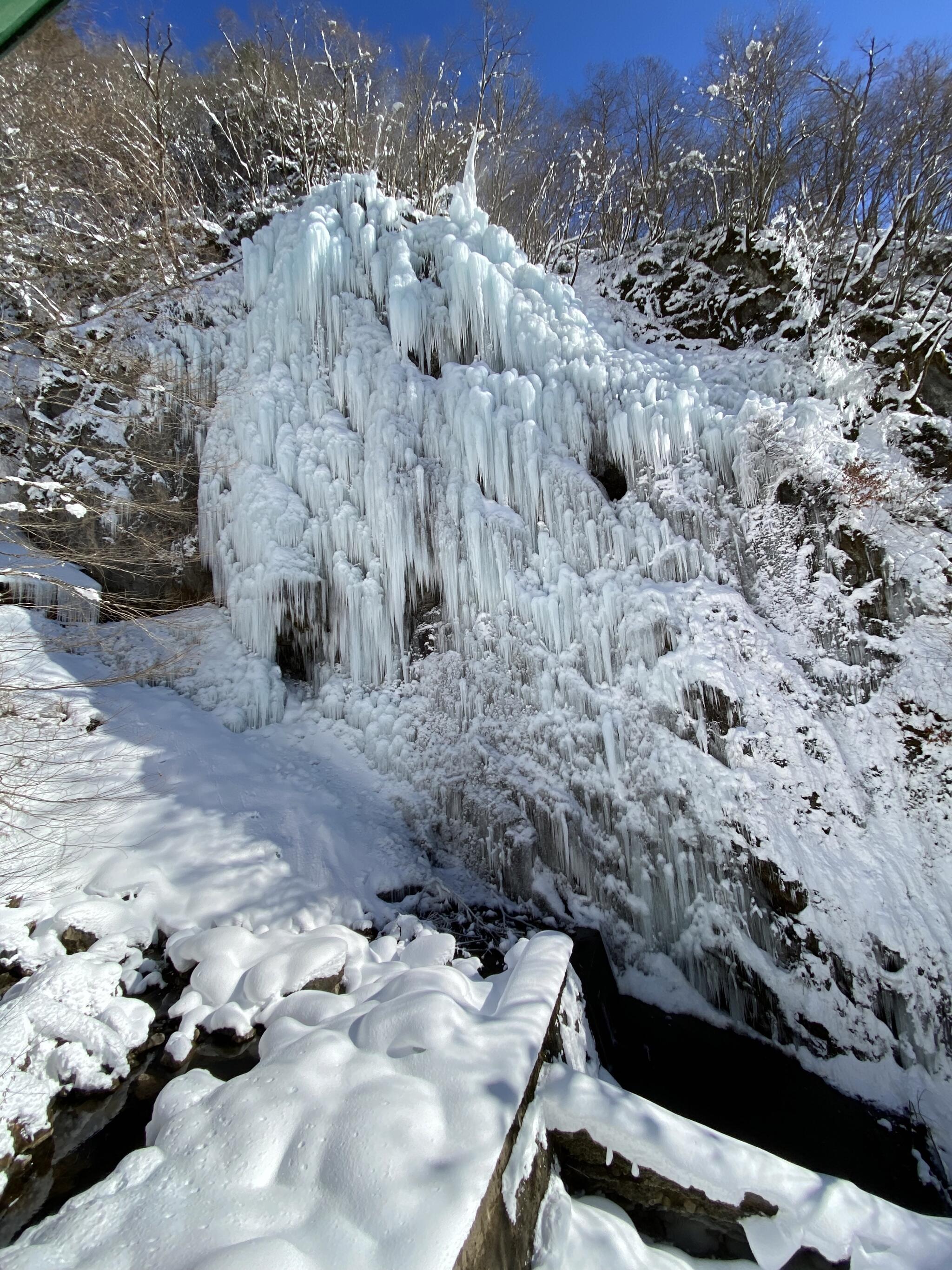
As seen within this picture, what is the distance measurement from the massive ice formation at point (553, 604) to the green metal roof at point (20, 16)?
5.40 metres

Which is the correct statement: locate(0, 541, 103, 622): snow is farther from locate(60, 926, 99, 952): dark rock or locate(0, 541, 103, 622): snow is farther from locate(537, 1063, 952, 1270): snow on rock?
locate(537, 1063, 952, 1270): snow on rock

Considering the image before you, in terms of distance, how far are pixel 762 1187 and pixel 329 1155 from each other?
1.83 meters

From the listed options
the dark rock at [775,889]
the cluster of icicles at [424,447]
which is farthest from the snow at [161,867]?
the dark rock at [775,889]

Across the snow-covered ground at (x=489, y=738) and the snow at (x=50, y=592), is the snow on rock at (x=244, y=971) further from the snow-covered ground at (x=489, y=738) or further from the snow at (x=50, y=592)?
the snow at (x=50, y=592)

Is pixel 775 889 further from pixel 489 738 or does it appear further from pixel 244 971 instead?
pixel 244 971

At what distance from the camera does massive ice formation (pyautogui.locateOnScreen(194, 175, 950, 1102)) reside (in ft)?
16.5

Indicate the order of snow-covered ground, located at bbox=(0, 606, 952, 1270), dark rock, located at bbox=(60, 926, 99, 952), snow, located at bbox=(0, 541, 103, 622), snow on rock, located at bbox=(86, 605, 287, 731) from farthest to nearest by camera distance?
snow, located at bbox=(0, 541, 103, 622) → snow on rock, located at bbox=(86, 605, 287, 731) → dark rock, located at bbox=(60, 926, 99, 952) → snow-covered ground, located at bbox=(0, 606, 952, 1270)

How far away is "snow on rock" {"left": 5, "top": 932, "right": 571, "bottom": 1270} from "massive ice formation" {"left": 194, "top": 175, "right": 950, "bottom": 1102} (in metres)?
2.98

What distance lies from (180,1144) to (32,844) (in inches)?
129

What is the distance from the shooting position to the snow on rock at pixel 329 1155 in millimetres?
1815

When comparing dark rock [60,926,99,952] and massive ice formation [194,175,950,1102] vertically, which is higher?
massive ice formation [194,175,950,1102]

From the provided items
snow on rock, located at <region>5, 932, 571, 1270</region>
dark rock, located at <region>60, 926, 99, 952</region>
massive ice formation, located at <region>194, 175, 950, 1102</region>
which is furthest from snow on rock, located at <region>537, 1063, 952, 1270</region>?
dark rock, located at <region>60, 926, 99, 952</region>

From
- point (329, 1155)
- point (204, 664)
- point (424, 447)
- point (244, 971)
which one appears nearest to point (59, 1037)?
point (244, 971)

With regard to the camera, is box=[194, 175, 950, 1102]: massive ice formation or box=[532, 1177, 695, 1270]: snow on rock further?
box=[194, 175, 950, 1102]: massive ice formation
